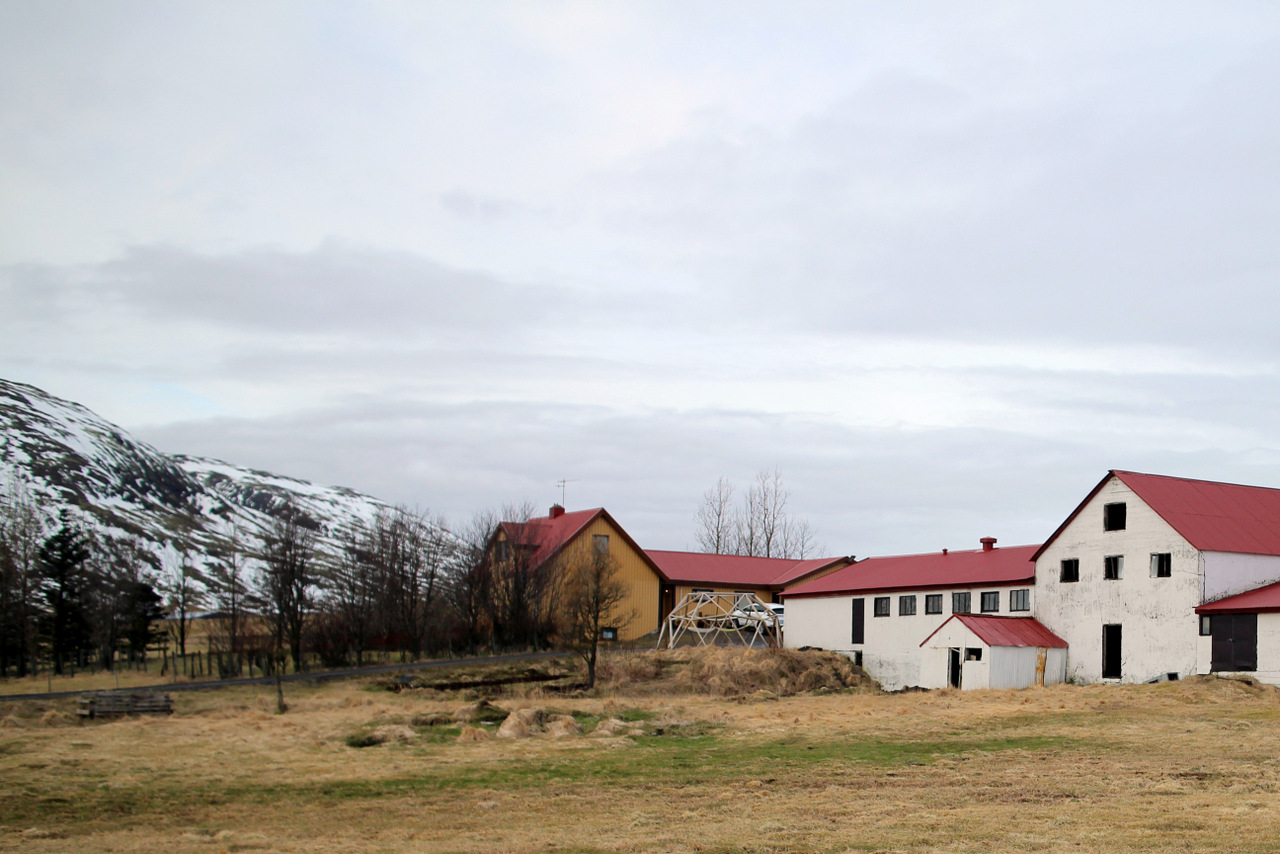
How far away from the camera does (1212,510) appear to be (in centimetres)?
4381

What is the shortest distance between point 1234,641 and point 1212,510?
22.2 ft

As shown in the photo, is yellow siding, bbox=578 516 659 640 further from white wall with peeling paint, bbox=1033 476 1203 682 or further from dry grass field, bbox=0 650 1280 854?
white wall with peeling paint, bbox=1033 476 1203 682

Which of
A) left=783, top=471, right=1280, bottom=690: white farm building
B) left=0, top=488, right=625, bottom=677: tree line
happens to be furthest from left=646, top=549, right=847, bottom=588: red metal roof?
left=783, top=471, right=1280, bottom=690: white farm building

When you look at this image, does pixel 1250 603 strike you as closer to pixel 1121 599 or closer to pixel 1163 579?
pixel 1163 579

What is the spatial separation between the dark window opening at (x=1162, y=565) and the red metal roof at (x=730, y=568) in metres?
30.7

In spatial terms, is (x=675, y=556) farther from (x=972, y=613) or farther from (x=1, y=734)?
(x=1, y=734)

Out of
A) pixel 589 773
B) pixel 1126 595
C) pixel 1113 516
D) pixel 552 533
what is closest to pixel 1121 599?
pixel 1126 595

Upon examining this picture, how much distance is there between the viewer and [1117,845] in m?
14.5

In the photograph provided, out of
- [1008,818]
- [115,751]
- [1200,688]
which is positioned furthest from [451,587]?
[1008,818]

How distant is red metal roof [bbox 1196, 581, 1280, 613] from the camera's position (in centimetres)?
3803

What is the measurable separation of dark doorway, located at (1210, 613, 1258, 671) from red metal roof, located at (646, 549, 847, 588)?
33.6 meters

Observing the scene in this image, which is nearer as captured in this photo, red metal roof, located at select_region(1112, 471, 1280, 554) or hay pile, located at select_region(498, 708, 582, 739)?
hay pile, located at select_region(498, 708, 582, 739)

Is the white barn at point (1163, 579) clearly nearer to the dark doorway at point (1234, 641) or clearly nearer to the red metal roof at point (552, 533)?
the dark doorway at point (1234, 641)

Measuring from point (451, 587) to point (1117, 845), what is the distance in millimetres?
51572
